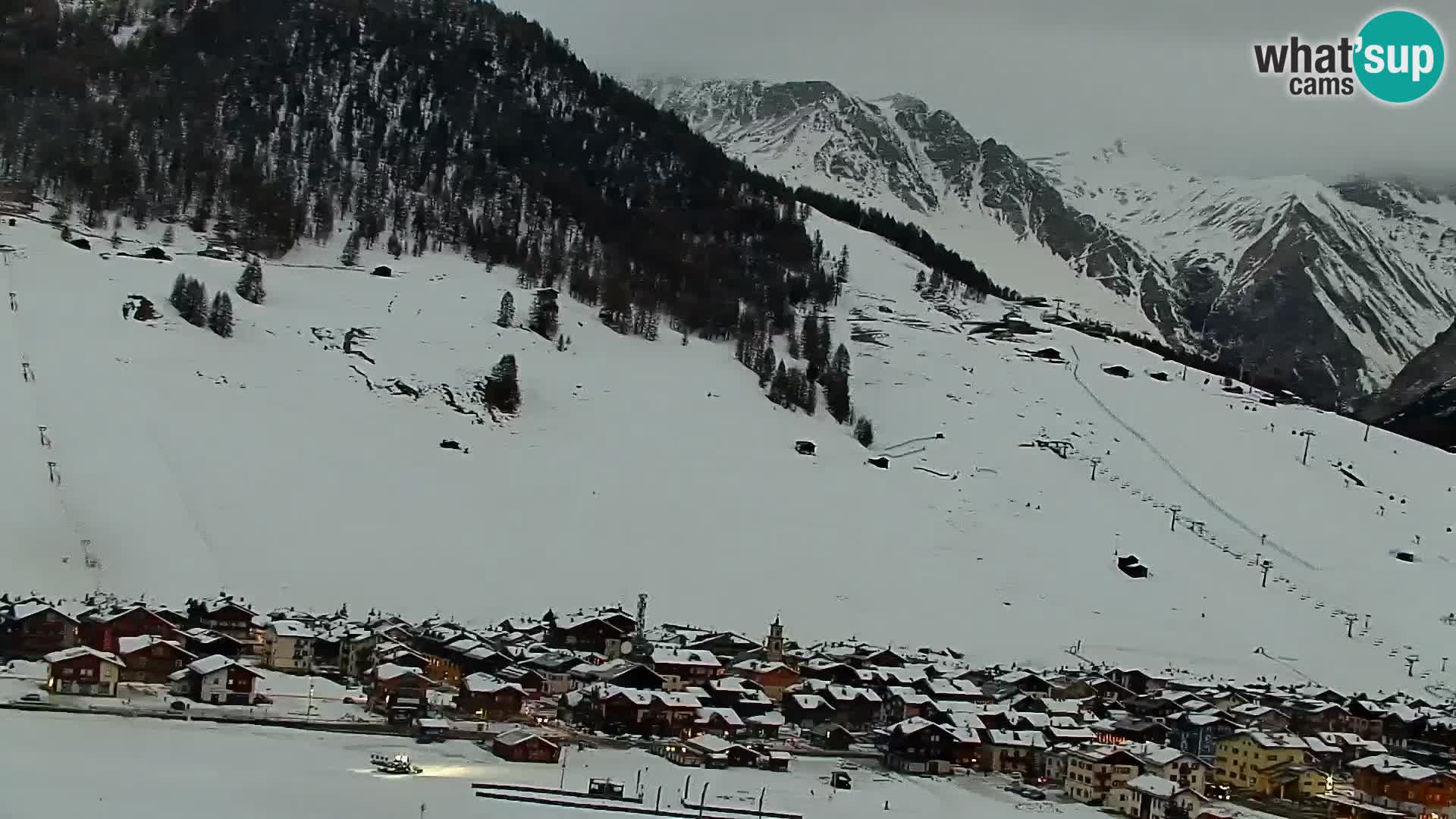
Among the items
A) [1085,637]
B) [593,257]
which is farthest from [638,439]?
[593,257]

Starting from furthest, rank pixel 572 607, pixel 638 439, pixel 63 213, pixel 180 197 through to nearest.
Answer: pixel 180 197 → pixel 63 213 → pixel 638 439 → pixel 572 607

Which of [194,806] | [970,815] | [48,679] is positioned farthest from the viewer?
[48,679]

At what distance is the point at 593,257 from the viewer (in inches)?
3915

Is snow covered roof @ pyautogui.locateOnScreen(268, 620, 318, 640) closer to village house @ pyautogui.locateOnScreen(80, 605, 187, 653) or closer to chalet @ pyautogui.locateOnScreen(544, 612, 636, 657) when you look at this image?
village house @ pyautogui.locateOnScreen(80, 605, 187, 653)

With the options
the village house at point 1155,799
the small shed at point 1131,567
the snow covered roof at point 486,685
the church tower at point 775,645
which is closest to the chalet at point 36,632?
the snow covered roof at point 486,685

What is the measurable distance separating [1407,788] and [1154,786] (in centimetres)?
795

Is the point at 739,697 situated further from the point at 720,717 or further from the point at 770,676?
the point at 770,676

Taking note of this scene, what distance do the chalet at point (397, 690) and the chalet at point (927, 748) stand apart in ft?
37.5

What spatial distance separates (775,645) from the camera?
46250mm

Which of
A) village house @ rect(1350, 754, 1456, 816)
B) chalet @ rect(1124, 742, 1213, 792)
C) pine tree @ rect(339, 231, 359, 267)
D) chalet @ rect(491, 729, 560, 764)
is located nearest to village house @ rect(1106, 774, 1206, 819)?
chalet @ rect(1124, 742, 1213, 792)

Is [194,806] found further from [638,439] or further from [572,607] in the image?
[638,439]

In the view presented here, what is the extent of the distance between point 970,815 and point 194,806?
586 inches

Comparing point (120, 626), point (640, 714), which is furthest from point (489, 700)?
point (120, 626)

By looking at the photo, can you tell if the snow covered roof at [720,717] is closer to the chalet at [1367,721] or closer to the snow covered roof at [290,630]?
the snow covered roof at [290,630]
